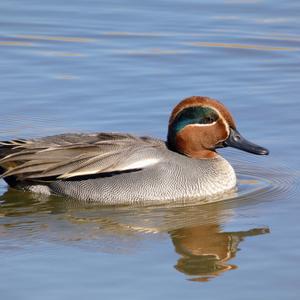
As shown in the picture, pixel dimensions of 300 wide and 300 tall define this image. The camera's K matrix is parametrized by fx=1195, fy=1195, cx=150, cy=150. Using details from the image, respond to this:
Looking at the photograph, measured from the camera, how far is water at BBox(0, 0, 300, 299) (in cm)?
848

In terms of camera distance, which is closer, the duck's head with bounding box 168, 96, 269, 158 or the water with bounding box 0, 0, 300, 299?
the water with bounding box 0, 0, 300, 299

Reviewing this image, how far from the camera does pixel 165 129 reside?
12.2 metres

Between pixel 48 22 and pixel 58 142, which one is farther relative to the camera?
pixel 48 22

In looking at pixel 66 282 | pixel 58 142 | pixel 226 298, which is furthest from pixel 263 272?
pixel 58 142

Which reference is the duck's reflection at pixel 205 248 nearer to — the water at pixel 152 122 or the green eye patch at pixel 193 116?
the water at pixel 152 122

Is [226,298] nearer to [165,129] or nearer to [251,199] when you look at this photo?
[251,199]

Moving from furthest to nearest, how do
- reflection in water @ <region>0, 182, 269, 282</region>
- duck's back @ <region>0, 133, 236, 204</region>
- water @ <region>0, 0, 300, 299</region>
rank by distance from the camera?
duck's back @ <region>0, 133, 236, 204</region>, reflection in water @ <region>0, 182, 269, 282</region>, water @ <region>0, 0, 300, 299</region>

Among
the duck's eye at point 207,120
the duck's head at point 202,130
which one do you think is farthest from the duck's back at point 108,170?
the duck's eye at point 207,120

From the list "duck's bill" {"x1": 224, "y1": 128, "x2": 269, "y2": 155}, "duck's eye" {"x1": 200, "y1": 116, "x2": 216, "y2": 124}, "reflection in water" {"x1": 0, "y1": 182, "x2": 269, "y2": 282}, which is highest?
"duck's eye" {"x1": 200, "y1": 116, "x2": 216, "y2": 124}

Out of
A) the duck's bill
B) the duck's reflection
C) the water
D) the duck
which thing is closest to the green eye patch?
the duck

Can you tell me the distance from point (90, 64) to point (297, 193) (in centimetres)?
456

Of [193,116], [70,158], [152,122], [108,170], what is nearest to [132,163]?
[108,170]

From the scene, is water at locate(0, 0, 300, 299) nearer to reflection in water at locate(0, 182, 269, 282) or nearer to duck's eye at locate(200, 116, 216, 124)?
reflection in water at locate(0, 182, 269, 282)

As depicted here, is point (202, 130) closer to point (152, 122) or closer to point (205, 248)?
point (152, 122)
